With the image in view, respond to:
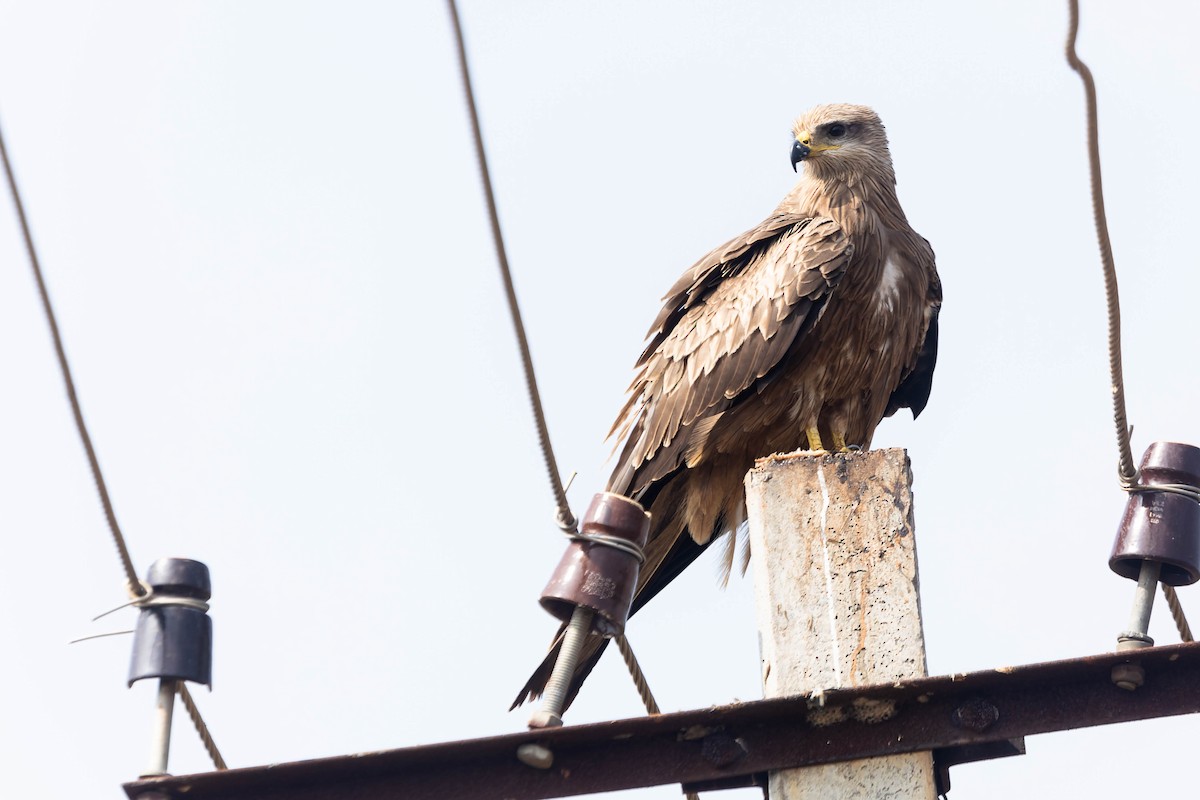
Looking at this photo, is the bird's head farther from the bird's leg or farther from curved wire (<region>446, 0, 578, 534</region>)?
curved wire (<region>446, 0, 578, 534</region>)

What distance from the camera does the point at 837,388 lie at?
7113 millimetres

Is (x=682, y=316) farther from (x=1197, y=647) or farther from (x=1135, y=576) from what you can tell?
(x=1197, y=647)

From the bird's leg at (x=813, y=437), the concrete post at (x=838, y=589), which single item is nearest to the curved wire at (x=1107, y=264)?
the concrete post at (x=838, y=589)

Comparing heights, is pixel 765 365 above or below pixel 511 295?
above

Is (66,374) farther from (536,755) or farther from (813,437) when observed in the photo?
(813,437)

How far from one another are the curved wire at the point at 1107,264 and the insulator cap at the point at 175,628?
256 centimetres

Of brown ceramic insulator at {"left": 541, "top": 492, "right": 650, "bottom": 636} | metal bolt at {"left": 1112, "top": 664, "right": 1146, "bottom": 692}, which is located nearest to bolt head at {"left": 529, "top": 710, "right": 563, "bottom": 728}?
brown ceramic insulator at {"left": 541, "top": 492, "right": 650, "bottom": 636}

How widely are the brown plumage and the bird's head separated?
0.46 m

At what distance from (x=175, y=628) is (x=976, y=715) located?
84.6 inches

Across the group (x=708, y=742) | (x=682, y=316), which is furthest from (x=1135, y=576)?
(x=682, y=316)

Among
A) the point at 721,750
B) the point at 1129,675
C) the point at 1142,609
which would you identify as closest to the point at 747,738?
the point at 721,750

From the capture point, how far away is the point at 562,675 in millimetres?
4492

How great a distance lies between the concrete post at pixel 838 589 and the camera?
4.23 meters

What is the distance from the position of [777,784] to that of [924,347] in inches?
142
